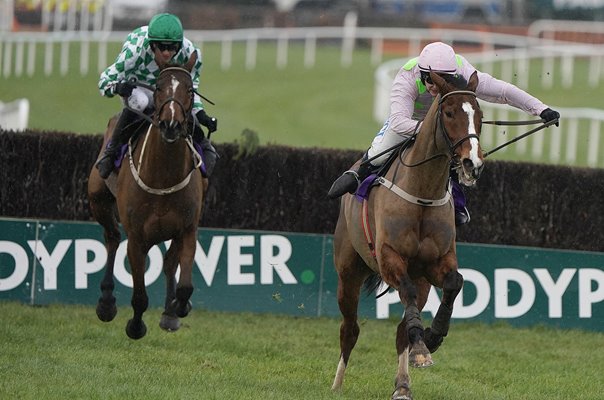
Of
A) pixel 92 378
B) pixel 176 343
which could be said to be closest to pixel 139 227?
pixel 92 378

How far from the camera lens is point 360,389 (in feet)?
25.8

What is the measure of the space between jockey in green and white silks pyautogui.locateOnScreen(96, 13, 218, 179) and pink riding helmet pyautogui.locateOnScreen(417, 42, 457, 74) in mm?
1609

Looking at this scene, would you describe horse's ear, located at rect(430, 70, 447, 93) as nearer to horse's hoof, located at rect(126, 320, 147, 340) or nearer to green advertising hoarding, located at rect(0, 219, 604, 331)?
horse's hoof, located at rect(126, 320, 147, 340)

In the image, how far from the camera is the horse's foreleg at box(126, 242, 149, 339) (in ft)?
26.0

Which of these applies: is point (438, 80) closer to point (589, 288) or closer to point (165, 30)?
point (165, 30)

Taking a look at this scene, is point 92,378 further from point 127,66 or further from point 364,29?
point 364,29

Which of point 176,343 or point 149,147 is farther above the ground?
point 149,147

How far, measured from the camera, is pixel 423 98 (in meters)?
7.61

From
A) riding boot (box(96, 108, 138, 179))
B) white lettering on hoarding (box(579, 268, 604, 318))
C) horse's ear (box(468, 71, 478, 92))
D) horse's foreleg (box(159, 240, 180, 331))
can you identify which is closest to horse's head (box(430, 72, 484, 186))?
horse's ear (box(468, 71, 478, 92))

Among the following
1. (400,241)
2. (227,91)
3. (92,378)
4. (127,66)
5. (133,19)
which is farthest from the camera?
(133,19)

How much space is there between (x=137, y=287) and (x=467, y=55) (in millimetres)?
19274

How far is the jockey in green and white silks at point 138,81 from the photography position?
789 centimetres

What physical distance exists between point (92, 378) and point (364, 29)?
890 inches

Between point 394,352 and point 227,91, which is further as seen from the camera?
point 227,91
